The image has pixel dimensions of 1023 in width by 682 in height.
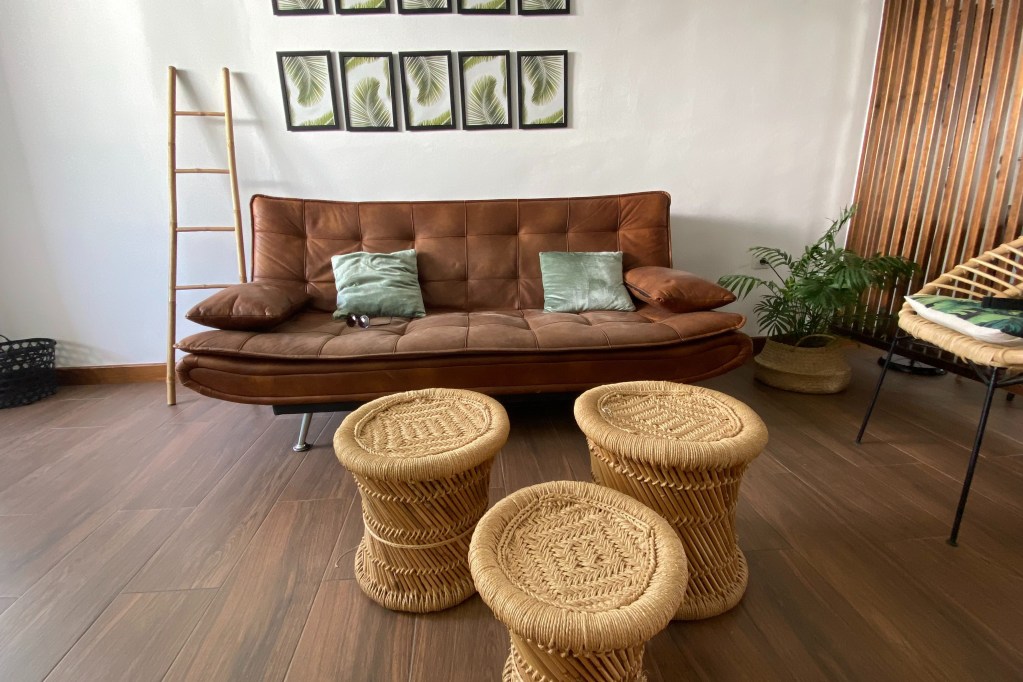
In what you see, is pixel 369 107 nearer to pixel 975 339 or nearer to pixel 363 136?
pixel 363 136

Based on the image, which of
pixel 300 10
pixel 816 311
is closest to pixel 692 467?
pixel 816 311

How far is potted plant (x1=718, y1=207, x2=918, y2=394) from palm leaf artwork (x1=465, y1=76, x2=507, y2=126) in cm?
140

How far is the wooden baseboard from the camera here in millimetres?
2465

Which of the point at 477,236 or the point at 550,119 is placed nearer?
the point at 477,236

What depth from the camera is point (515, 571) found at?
722 millimetres

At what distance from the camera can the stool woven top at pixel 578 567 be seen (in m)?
0.64

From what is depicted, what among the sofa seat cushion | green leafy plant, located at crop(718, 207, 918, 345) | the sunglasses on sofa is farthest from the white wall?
the sofa seat cushion

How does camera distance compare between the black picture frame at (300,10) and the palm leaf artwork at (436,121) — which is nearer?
the black picture frame at (300,10)

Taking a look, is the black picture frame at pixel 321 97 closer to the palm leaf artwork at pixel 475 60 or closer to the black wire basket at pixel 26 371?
the palm leaf artwork at pixel 475 60

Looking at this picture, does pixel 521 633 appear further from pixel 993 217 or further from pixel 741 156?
pixel 741 156

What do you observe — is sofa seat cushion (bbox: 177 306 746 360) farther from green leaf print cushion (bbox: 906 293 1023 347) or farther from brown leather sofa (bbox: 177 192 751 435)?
green leaf print cushion (bbox: 906 293 1023 347)

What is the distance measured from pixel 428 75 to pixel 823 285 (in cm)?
210

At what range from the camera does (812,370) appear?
215cm

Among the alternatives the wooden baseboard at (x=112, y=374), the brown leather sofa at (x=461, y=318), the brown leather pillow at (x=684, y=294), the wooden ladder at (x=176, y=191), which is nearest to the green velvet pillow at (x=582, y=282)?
the brown leather sofa at (x=461, y=318)
